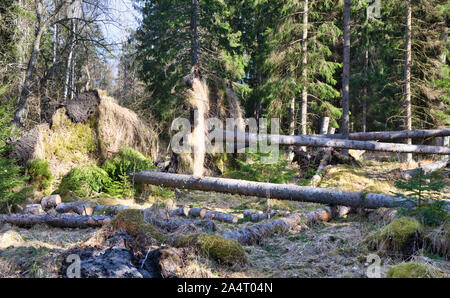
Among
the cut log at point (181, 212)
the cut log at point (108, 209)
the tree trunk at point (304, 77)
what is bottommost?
the cut log at point (181, 212)

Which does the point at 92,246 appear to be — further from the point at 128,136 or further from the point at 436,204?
the point at 128,136

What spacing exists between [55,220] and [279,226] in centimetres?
432

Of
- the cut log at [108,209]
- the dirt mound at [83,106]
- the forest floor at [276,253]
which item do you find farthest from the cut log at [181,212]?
the dirt mound at [83,106]

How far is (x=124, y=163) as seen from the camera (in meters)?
9.80

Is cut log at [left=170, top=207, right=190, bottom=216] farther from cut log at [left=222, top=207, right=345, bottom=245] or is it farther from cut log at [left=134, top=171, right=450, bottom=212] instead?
cut log at [left=222, top=207, right=345, bottom=245]

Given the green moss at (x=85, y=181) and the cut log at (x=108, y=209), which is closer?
the cut log at (x=108, y=209)

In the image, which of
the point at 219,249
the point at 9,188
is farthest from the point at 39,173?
the point at 219,249

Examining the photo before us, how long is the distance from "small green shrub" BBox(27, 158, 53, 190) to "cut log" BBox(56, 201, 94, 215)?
1665 mm

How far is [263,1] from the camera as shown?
19203 mm

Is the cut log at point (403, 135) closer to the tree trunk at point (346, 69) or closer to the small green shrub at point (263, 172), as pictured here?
the tree trunk at point (346, 69)

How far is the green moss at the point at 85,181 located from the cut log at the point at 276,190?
945 mm

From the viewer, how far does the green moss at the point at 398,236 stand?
176 inches

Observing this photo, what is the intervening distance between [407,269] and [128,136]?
8812 mm
